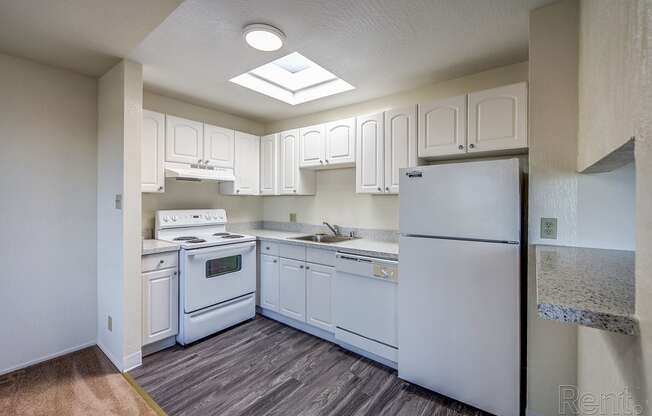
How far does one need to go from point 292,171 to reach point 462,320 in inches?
87.8

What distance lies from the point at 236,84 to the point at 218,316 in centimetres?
216

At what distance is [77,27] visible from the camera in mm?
1786

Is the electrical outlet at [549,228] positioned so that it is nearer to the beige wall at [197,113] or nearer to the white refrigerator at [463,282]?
the white refrigerator at [463,282]

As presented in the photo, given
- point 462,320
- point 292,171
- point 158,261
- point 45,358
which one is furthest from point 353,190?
point 45,358

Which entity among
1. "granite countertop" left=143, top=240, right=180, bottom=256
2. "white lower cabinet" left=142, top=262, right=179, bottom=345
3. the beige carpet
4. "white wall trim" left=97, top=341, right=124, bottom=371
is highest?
"granite countertop" left=143, top=240, right=180, bottom=256

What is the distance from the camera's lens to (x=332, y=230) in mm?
3223

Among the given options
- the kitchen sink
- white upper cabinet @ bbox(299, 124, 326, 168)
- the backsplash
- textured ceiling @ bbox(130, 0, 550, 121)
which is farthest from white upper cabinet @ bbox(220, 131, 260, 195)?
the kitchen sink

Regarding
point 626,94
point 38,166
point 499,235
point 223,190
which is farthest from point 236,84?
point 626,94

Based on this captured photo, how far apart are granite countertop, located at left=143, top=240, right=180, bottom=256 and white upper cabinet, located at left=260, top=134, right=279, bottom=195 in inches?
50.4

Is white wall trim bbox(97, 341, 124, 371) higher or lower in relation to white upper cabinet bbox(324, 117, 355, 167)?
lower

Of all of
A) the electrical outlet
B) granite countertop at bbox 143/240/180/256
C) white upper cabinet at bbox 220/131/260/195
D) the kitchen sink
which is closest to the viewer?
the electrical outlet

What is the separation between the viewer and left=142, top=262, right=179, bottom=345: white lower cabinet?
2342mm

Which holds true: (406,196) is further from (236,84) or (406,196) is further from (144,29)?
(144,29)

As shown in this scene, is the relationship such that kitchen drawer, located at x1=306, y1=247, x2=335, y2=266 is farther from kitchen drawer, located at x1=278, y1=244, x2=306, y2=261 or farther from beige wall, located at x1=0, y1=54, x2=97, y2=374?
beige wall, located at x1=0, y1=54, x2=97, y2=374
